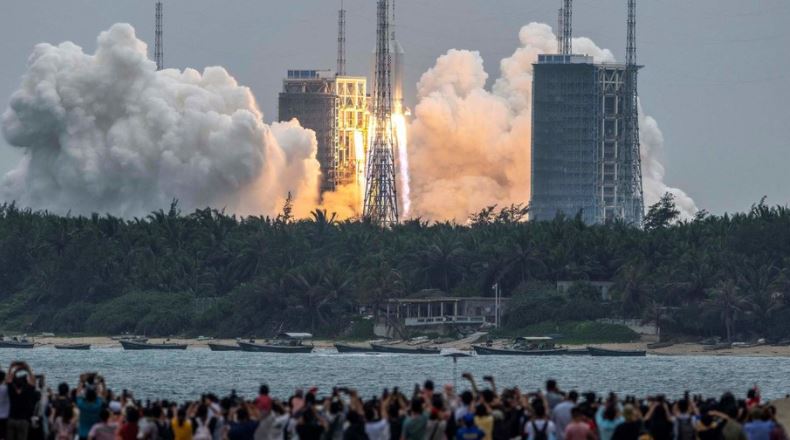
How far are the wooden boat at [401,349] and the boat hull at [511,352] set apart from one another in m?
4.52

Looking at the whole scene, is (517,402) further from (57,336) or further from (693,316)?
(57,336)

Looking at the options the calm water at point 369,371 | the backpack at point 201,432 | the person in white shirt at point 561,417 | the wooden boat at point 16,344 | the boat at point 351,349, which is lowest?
the backpack at point 201,432

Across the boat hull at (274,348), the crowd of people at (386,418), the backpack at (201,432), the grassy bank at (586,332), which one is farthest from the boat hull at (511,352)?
the backpack at (201,432)

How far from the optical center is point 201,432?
43.0 metres

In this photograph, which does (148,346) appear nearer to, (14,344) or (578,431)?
(14,344)

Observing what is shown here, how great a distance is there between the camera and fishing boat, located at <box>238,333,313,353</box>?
150250mm

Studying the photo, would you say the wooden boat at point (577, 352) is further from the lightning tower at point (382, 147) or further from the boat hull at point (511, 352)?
the lightning tower at point (382, 147)

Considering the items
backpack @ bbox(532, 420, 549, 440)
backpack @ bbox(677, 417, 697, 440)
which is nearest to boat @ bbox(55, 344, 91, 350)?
backpack @ bbox(677, 417, 697, 440)

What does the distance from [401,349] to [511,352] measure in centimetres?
864

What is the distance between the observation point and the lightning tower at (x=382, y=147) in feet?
618

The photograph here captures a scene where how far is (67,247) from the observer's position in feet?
578

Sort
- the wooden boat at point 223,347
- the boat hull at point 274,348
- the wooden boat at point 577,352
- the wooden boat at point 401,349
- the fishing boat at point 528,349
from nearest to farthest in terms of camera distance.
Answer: the fishing boat at point 528,349, the wooden boat at point 577,352, the boat hull at point 274,348, the wooden boat at point 401,349, the wooden boat at point 223,347

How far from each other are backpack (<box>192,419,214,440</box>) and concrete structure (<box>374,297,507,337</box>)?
113 meters

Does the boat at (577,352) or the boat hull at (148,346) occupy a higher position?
the boat hull at (148,346)
